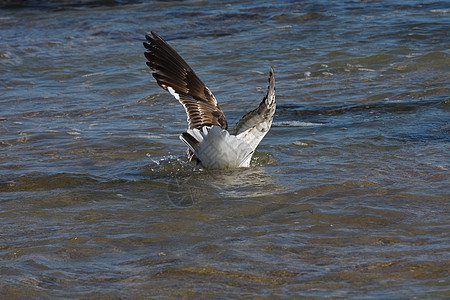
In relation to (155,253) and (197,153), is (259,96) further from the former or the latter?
(155,253)

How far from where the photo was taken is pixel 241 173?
224 inches

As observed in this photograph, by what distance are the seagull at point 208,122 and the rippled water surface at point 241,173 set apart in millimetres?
195

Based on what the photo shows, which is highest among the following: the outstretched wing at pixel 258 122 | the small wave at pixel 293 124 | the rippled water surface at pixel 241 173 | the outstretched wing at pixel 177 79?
the outstretched wing at pixel 177 79

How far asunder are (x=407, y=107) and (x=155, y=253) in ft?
14.3

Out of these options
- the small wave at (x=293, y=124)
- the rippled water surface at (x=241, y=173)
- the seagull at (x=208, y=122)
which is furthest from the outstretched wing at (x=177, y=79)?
the small wave at (x=293, y=124)

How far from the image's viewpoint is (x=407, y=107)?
7.41 m

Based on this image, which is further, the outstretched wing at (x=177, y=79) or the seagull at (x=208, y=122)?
the outstretched wing at (x=177, y=79)

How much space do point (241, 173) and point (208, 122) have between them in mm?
535

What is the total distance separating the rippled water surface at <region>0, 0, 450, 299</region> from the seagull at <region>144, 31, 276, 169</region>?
20 centimetres

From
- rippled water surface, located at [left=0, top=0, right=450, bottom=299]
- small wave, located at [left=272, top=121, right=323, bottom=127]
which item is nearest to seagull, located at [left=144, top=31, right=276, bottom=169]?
rippled water surface, located at [left=0, top=0, right=450, bottom=299]

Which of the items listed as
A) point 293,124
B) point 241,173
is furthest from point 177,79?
point 293,124

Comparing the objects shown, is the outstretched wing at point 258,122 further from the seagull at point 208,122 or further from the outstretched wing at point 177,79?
the outstretched wing at point 177,79

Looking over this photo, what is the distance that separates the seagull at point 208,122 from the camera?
5.33m

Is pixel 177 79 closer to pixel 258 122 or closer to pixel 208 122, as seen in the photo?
pixel 208 122
